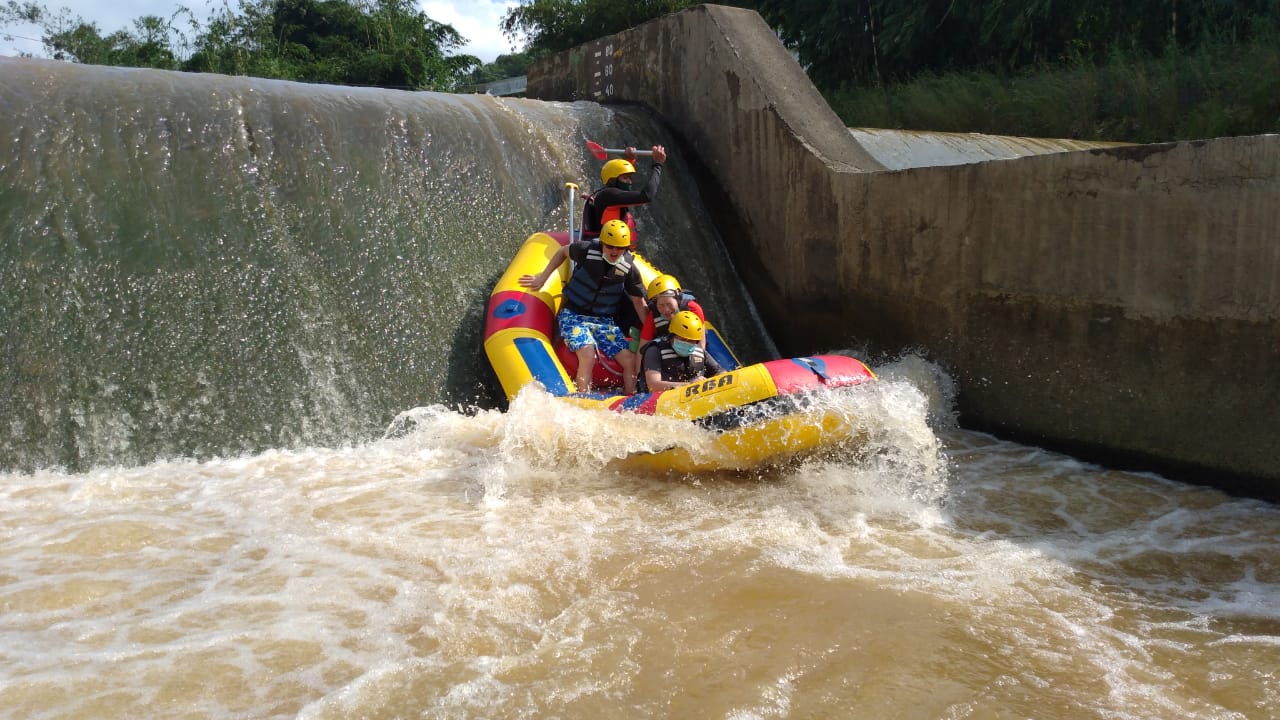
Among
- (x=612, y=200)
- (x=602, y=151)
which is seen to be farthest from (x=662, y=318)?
(x=602, y=151)

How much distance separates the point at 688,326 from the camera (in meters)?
5.20

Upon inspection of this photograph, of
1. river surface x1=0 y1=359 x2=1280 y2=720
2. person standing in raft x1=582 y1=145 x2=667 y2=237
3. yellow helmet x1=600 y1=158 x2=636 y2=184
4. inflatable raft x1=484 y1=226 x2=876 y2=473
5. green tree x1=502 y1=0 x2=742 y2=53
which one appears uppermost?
green tree x1=502 y1=0 x2=742 y2=53

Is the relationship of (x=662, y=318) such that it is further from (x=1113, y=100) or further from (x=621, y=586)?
(x=1113, y=100)

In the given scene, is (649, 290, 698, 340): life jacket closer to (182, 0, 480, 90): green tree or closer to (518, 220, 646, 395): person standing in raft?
(518, 220, 646, 395): person standing in raft

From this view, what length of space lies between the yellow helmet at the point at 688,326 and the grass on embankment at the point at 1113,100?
7.42 metres

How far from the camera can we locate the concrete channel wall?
4.56 meters

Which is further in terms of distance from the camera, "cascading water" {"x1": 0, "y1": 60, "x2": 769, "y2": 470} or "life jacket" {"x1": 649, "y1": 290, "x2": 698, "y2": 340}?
"life jacket" {"x1": 649, "y1": 290, "x2": 698, "y2": 340}

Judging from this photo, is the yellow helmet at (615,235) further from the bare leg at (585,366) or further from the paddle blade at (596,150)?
the paddle blade at (596,150)

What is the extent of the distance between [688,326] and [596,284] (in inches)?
32.3

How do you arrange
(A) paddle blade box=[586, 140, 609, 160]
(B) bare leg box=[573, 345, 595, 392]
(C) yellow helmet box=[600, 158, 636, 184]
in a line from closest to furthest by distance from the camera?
(B) bare leg box=[573, 345, 595, 392] < (C) yellow helmet box=[600, 158, 636, 184] < (A) paddle blade box=[586, 140, 609, 160]

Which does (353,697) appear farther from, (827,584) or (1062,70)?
(1062,70)

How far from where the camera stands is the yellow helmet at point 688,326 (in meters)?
5.20

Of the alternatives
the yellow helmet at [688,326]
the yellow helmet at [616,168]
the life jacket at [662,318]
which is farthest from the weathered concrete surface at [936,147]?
the yellow helmet at [688,326]

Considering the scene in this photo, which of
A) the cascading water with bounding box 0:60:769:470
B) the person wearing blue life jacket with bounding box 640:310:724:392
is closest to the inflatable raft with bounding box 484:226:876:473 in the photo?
the person wearing blue life jacket with bounding box 640:310:724:392
